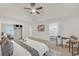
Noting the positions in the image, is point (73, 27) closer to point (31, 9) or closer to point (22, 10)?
point (31, 9)

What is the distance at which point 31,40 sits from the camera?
1765 mm

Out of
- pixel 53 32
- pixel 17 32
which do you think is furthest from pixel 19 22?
pixel 53 32

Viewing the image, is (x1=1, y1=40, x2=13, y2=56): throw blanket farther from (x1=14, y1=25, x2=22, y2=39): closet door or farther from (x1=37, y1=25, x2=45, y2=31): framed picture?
(x1=37, y1=25, x2=45, y2=31): framed picture

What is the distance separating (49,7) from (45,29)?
16.1 inches

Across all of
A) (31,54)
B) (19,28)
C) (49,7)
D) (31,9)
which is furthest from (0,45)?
(49,7)

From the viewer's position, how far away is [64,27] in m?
1.75

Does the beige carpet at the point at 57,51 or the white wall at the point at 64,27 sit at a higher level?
the white wall at the point at 64,27

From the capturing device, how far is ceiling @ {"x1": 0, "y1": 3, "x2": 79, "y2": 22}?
1726 mm

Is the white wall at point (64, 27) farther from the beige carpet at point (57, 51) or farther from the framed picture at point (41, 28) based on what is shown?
the beige carpet at point (57, 51)

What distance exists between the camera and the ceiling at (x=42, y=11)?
5.66 feet

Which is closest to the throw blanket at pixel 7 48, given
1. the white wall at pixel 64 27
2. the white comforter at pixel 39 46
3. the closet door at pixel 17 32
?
the closet door at pixel 17 32

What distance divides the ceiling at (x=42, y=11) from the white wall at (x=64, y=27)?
7 centimetres

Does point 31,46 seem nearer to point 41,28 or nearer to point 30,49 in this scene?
point 30,49

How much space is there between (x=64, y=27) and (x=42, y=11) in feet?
1.61
